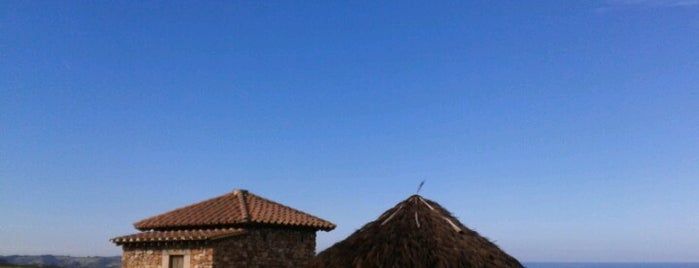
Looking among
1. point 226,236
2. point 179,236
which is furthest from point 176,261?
point 226,236

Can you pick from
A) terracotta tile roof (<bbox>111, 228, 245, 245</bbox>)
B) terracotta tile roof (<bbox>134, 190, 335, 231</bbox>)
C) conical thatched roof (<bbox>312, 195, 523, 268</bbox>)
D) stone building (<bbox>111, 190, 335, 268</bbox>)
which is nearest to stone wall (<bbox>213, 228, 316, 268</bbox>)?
stone building (<bbox>111, 190, 335, 268</bbox>)

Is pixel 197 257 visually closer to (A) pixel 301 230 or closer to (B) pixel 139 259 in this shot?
(B) pixel 139 259

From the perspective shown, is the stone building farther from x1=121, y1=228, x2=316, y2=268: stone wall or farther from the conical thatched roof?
the conical thatched roof

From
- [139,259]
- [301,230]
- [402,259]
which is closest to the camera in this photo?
[402,259]

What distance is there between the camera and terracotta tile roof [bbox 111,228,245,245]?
1614 cm

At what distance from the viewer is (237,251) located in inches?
669

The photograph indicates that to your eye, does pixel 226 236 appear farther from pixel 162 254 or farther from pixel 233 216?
pixel 162 254

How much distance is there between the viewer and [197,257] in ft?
53.6

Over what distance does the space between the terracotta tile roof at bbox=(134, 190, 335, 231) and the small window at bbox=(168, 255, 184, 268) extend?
1.57m

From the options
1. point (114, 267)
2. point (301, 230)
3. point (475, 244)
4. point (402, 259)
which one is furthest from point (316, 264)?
point (114, 267)

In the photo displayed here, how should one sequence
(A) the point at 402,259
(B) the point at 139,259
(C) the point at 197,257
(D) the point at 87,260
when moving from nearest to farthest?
(A) the point at 402,259 → (C) the point at 197,257 → (B) the point at 139,259 → (D) the point at 87,260

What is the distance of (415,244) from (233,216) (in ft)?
31.3

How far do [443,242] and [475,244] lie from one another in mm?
851

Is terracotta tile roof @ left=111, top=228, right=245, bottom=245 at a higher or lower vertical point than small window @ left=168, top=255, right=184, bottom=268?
higher
